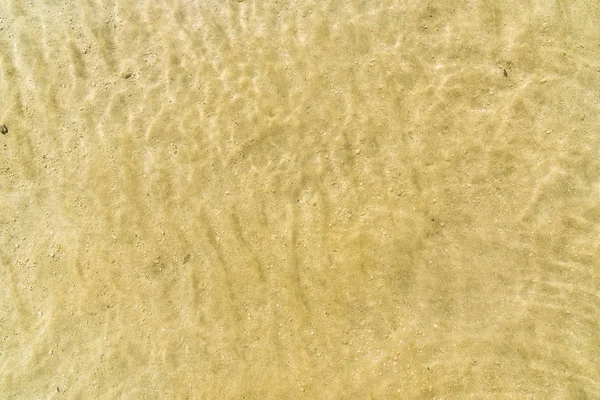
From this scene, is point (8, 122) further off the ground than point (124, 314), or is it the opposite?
point (8, 122)

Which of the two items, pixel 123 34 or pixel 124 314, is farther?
pixel 123 34

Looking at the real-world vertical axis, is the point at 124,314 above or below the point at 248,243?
below

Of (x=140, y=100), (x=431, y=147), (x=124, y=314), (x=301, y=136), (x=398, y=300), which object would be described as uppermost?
(x=140, y=100)

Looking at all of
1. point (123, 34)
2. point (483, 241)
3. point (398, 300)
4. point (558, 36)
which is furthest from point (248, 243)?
point (558, 36)

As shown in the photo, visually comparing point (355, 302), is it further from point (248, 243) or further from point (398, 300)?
point (248, 243)

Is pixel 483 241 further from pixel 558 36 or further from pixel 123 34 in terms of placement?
pixel 123 34

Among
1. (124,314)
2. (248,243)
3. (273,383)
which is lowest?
(273,383)

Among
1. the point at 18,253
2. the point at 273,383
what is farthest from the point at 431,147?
the point at 18,253
